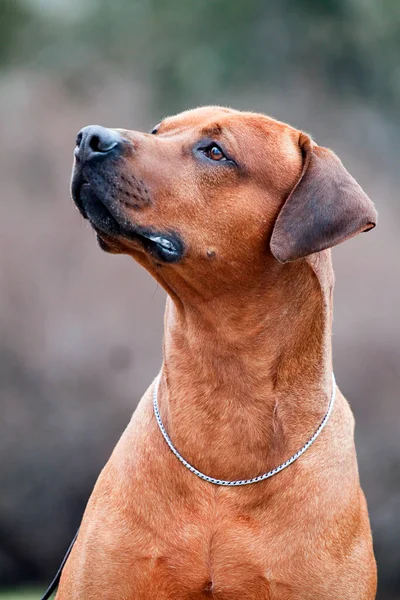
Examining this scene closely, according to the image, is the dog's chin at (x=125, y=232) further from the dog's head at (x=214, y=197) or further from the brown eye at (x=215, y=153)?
the brown eye at (x=215, y=153)

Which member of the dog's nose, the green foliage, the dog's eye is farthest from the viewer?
the green foliage

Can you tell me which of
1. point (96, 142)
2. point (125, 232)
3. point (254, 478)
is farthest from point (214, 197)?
point (254, 478)

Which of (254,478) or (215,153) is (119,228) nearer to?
(215,153)

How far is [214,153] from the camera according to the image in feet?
12.6

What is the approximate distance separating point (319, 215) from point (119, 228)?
75 centimetres

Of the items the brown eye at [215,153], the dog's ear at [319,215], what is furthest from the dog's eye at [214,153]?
the dog's ear at [319,215]

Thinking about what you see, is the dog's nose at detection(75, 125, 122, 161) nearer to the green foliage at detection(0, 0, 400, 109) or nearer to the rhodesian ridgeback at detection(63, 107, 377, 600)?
the rhodesian ridgeback at detection(63, 107, 377, 600)

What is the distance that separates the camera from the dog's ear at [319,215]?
12.1 ft

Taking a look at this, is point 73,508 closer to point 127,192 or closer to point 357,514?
point 357,514

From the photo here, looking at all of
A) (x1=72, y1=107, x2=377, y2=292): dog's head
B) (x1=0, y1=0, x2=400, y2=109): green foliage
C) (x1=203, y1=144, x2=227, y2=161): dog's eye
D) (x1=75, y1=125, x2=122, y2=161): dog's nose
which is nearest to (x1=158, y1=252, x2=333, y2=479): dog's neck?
(x1=72, y1=107, x2=377, y2=292): dog's head

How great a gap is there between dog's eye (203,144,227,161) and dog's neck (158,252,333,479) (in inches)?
19.3

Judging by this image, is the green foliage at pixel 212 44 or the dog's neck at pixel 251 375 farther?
the green foliage at pixel 212 44

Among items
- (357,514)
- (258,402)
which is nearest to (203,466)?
(258,402)

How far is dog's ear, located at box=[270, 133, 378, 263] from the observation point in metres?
3.69
